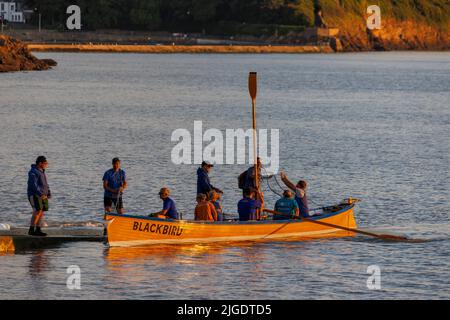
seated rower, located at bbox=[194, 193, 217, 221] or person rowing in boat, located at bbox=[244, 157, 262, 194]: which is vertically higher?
person rowing in boat, located at bbox=[244, 157, 262, 194]

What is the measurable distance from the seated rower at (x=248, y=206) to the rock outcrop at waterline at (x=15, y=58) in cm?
12083

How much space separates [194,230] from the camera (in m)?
36.3

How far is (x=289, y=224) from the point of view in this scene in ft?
124

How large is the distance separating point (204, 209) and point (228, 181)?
68.2 feet

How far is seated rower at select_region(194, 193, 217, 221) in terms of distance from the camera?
36000 mm

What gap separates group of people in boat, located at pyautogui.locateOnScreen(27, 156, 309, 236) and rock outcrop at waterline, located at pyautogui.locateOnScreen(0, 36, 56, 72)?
120 metres

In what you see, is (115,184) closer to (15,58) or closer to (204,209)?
(204,209)

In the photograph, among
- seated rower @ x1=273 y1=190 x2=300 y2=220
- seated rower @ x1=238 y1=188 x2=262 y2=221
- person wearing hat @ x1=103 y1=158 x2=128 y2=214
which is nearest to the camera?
person wearing hat @ x1=103 y1=158 x2=128 y2=214

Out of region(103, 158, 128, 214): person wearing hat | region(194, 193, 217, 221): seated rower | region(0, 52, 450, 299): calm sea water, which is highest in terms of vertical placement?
region(103, 158, 128, 214): person wearing hat

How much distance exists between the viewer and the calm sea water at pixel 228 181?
3338 centimetres

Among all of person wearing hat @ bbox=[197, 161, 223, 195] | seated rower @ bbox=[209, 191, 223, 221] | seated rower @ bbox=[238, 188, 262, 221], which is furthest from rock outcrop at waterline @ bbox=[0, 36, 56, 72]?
seated rower @ bbox=[238, 188, 262, 221]

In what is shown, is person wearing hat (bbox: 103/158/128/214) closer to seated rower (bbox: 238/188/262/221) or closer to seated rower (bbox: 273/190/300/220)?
seated rower (bbox: 238/188/262/221)

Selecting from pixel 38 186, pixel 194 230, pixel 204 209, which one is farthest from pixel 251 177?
pixel 38 186
